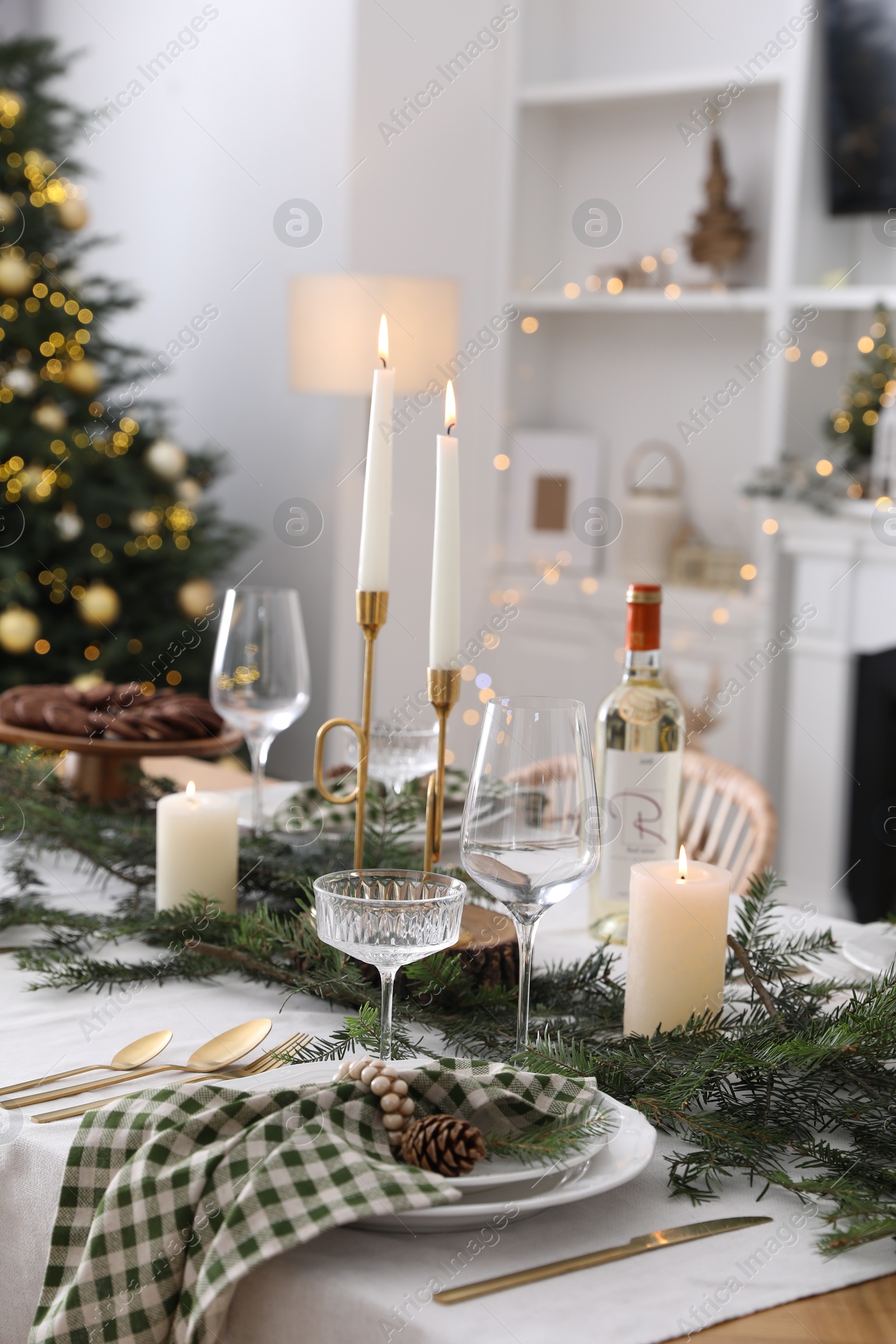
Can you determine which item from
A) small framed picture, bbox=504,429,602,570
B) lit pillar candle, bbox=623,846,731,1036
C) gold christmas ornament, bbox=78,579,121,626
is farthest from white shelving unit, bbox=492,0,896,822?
lit pillar candle, bbox=623,846,731,1036

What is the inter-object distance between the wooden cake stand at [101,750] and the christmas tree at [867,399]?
2102 mm

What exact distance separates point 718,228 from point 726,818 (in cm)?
218

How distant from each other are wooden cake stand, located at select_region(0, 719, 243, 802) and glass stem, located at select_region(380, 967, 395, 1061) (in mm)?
642

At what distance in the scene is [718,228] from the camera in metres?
3.39

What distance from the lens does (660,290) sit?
353 centimetres

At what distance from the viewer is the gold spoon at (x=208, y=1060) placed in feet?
2.63

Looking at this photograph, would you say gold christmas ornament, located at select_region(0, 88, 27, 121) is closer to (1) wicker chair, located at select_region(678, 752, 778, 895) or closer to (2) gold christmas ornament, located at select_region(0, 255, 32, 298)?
(2) gold christmas ornament, located at select_region(0, 255, 32, 298)

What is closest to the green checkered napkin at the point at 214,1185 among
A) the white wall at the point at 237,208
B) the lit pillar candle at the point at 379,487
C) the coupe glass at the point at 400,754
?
the lit pillar candle at the point at 379,487

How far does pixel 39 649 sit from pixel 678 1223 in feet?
8.93

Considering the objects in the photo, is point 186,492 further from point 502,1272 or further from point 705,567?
point 502,1272

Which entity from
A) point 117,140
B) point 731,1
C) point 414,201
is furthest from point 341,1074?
point 117,140

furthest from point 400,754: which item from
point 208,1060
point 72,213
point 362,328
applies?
point 72,213

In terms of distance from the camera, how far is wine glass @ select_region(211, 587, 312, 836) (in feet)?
4.37

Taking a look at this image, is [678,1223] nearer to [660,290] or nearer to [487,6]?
[660,290]
